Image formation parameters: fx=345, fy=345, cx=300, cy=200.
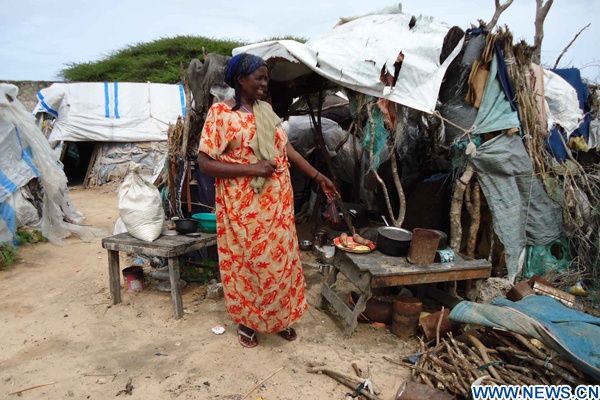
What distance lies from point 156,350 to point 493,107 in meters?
3.70

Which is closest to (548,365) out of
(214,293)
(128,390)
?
(128,390)

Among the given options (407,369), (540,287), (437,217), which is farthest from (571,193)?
(407,369)

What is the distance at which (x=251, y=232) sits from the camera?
2.32 m

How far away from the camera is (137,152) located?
35.8 ft

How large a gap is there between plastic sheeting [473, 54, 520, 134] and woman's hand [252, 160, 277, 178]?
7.47 feet

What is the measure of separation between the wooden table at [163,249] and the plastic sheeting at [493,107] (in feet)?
9.43

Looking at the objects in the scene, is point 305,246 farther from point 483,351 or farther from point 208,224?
point 483,351

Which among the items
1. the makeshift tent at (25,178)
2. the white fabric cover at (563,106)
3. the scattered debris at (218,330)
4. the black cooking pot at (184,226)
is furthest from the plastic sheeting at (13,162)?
the white fabric cover at (563,106)

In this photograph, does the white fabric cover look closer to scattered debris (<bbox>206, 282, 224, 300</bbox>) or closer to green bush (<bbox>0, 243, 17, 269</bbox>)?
scattered debris (<bbox>206, 282, 224, 300</bbox>)

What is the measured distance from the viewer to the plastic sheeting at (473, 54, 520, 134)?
3352 millimetres

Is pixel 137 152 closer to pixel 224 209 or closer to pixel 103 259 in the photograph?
pixel 103 259

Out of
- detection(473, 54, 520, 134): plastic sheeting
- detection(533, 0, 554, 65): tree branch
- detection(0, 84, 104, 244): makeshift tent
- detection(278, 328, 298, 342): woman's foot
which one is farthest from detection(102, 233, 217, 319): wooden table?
detection(533, 0, 554, 65): tree branch

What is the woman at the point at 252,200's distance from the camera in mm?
2238

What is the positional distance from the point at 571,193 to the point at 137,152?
10.9 metres
